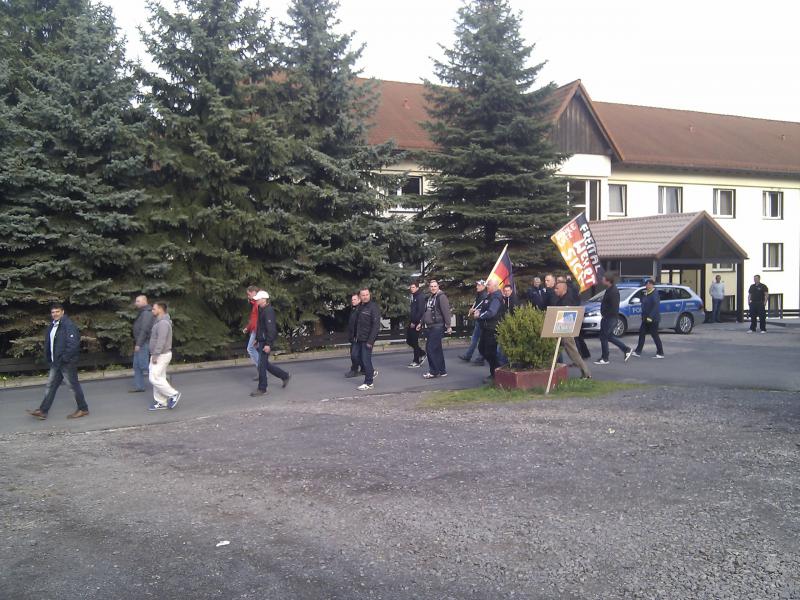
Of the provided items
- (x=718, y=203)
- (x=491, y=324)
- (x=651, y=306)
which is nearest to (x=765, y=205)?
(x=718, y=203)

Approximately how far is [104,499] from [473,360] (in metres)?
10.8

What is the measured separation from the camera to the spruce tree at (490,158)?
21812mm

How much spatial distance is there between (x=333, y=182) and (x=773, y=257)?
28499 mm

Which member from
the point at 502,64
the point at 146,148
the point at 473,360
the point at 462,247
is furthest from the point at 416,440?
the point at 502,64

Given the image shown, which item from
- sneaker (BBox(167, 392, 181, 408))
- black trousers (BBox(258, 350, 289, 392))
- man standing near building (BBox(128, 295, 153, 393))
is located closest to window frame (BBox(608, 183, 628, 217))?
black trousers (BBox(258, 350, 289, 392))

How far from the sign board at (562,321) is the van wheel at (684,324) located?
12917 mm

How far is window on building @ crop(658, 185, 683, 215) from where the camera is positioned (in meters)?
36.0

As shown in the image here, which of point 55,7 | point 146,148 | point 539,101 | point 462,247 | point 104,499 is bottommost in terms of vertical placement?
point 104,499

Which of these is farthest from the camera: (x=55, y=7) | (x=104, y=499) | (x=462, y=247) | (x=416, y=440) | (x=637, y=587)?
(x=462, y=247)

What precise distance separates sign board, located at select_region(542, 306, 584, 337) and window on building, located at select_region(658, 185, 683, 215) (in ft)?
87.9

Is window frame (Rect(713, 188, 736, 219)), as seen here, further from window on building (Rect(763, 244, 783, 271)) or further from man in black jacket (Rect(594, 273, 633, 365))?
man in black jacket (Rect(594, 273, 633, 365))

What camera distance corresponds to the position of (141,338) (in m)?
12.7

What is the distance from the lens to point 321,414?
10.4m

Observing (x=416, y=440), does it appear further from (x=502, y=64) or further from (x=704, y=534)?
(x=502, y=64)
